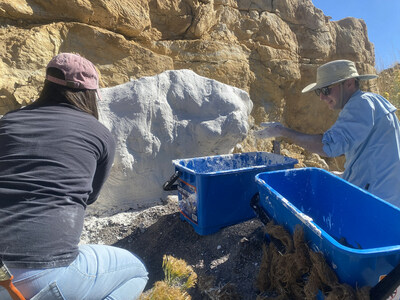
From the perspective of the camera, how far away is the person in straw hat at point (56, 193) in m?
1.43

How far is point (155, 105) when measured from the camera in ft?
12.3

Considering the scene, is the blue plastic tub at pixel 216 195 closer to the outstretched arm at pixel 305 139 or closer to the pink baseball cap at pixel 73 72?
the outstretched arm at pixel 305 139

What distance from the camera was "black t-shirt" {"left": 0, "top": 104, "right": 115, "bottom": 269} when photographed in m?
1.42

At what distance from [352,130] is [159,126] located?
210cm

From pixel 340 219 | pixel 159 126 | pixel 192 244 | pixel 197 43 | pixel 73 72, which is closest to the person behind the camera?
pixel 73 72

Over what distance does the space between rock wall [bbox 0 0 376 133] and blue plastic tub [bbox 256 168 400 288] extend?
285cm

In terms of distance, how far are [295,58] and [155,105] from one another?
13.2 feet

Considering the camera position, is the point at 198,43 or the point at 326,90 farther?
the point at 198,43

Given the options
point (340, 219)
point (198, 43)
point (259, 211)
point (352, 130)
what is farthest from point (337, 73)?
point (198, 43)

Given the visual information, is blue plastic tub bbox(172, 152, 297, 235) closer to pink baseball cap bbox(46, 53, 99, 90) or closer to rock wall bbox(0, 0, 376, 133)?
pink baseball cap bbox(46, 53, 99, 90)

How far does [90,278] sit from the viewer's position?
62.2 inches

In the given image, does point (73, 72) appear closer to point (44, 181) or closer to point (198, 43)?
point (44, 181)

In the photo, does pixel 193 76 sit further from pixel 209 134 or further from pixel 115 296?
pixel 115 296

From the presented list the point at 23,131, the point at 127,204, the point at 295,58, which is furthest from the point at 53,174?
the point at 295,58
